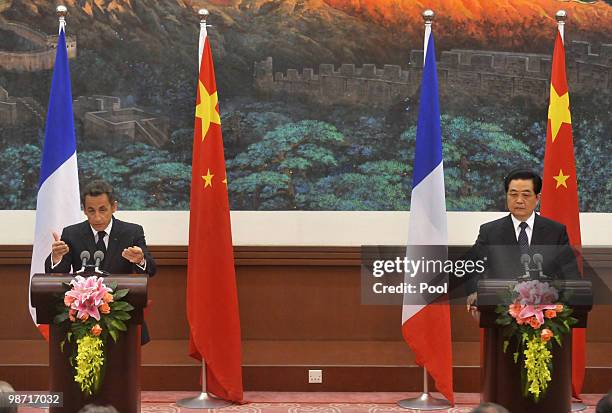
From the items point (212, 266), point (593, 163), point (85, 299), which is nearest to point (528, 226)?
point (212, 266)

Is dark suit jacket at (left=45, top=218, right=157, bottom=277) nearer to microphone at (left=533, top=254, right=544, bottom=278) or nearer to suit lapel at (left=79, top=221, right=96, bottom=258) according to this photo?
suit lapel at (left=79, top=221, right=96, bottom=258)

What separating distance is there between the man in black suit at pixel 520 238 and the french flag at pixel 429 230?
68cm

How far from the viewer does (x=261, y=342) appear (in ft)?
21.2

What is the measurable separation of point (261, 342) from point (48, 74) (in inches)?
104

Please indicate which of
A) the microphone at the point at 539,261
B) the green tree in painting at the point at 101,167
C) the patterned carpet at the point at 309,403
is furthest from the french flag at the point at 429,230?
the green tree in painting at the point at 101,167

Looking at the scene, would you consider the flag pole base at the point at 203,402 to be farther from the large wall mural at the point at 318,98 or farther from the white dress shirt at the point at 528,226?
the white dress shirt at the point at 528,226

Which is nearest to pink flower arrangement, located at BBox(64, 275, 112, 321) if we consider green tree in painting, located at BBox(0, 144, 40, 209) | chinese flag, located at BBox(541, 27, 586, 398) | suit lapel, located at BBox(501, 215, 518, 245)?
suit lapel, located at BBox(501, 215, 518, 245)

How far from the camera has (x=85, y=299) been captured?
3988 mm

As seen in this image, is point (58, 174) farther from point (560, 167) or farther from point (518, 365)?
point (560, 167)

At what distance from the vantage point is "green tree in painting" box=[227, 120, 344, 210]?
21.9ft

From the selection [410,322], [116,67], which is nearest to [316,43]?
[116,67]

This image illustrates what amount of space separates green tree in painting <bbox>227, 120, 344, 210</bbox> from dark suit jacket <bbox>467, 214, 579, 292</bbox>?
2069 millimetres

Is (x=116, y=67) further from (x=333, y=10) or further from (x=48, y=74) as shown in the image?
(x=333, y=10)

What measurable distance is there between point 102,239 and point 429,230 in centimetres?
207
